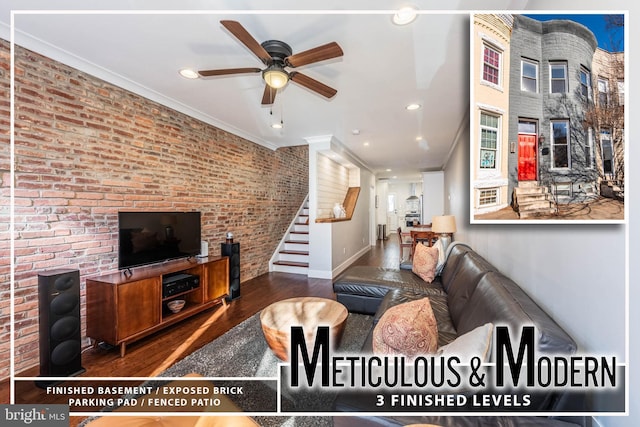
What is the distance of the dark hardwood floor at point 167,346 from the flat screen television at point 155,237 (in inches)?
30.2

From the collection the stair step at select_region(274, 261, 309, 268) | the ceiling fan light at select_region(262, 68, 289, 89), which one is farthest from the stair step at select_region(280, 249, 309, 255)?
the ceiling fan light at select_region(262, 68, 289, 89)

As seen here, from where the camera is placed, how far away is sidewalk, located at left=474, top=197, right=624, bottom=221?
0.85 meters

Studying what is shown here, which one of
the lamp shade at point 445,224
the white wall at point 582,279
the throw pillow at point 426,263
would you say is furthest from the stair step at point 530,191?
the lamp shade at point 445,224

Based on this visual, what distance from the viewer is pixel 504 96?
99 cm

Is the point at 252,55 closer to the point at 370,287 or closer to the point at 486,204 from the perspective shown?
A: the point at 486,204

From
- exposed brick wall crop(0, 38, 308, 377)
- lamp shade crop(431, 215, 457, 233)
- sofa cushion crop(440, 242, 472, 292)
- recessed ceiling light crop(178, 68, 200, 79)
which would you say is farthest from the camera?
lamp shade crop(431, 215, 457, 233)

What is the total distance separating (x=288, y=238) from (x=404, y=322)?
4765 millimetres

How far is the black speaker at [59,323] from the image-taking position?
182 cm

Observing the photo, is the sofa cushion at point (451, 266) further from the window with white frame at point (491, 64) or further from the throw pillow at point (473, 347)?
the window with white frame at point (491, 64)

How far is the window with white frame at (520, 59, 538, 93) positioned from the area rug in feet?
6.30

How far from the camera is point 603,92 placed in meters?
0.83

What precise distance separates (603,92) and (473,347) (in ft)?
3.25

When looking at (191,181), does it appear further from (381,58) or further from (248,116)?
(381,58)

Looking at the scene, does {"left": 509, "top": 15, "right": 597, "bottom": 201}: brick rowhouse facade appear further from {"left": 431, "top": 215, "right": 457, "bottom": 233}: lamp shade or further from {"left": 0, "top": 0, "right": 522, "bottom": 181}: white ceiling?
{"left": 431, "top": 215, "right": 457, "bottom": 233}: lamp shade
